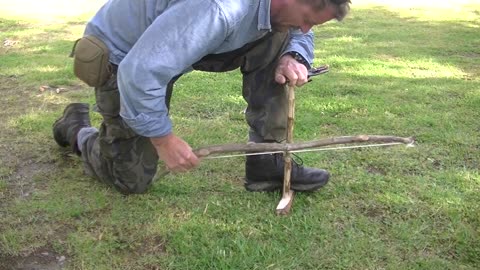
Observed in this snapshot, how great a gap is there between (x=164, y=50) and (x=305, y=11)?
1.68 ft

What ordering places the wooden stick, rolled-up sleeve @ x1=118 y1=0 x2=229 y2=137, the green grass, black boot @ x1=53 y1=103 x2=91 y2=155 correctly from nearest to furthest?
rolled-up sleeve @ x1=118 y1=0 x2=229 y2=137 < the green grass < the wooden stick < black boot @ x1=53 y1=103 x2=91 y2=155

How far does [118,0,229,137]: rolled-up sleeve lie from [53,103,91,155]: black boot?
1.22 m

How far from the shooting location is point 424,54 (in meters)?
5.71

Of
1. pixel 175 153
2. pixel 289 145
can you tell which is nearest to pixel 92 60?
pixel 175 153

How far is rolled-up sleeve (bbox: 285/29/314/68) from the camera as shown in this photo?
2670 millimetres

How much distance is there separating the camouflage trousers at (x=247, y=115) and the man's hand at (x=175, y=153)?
481mm

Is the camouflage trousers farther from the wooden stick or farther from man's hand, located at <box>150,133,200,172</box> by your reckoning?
man's hand, located at <box>150,133,200,172</box>

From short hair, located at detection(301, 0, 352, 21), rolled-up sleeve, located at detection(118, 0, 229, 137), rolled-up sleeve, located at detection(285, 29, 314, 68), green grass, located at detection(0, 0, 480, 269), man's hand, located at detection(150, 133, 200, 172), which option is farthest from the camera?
rolled-up sleeve, located at detection(285, 29, 314, 68)

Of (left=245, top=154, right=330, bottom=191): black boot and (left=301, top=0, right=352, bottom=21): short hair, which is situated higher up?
(left=301, top=0, right=352, bottom=21): short hair

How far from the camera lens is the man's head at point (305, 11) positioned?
2.01 m

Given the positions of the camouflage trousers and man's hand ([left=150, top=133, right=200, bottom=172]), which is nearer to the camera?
man's hand ([left=150, top=133, right=200, bottom=172])

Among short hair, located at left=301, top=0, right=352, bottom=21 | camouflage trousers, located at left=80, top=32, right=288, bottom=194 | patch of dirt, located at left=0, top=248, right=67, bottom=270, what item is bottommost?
patch of dirt, located at left=0, top=248, right=67, bottom=270

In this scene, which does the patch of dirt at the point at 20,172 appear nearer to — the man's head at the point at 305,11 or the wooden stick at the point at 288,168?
the wooden stick at the point at 288,168

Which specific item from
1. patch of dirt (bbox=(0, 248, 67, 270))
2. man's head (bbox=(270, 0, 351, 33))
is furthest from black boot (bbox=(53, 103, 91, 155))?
man's head (bbox=(270, 0, 351, 33))
